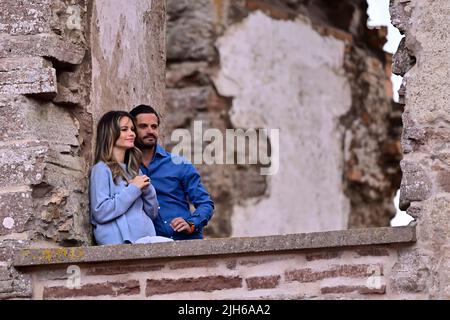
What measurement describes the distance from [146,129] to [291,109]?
217 inches

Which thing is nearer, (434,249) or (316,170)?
(434,249)

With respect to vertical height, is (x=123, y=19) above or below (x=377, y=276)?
above

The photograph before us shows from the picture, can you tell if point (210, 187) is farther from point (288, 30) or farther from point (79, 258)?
point (79, 258)

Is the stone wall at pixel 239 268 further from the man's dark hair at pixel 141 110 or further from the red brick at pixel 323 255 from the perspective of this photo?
the man's dark hair at pixel 141 110

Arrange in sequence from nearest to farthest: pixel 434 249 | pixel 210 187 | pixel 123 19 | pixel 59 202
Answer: pixel 434 249
pixel 59 202
pixel 123 19
pixel 210 187

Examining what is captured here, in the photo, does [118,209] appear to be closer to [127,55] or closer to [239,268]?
[239,268]

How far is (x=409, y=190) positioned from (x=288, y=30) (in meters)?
6.61

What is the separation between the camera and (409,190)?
7527 mm

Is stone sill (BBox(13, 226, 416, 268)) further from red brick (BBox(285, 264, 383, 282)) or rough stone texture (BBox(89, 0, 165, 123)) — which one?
rough stone texture (BBox(89, 0, 165, 123))

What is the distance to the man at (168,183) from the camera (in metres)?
8.59

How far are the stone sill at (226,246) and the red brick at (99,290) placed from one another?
0.39ft

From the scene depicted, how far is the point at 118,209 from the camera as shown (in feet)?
26.8

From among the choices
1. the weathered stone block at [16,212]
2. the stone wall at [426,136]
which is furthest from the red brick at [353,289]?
the weathered stone block at [16,212]

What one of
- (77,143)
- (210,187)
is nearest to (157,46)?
Result: (77,143)
